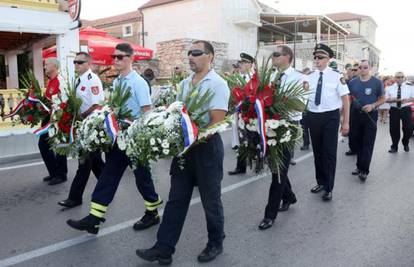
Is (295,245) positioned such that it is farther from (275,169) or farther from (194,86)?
(194,86)

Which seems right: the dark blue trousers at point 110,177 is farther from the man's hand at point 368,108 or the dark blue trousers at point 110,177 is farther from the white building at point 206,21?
the white building at point 206,21

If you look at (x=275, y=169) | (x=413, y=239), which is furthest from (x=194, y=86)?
(x=413, y=239)

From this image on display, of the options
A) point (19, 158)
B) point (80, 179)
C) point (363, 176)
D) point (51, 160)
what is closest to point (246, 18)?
point (19, 158)

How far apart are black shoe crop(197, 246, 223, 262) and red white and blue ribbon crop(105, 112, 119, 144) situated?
1370 millimetres

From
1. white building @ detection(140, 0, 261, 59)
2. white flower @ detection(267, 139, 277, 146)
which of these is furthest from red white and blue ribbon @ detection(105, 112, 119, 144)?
white building @ detection(140, 0, 261, 59)

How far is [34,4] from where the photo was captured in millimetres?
12016

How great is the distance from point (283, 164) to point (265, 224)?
2.32 ft

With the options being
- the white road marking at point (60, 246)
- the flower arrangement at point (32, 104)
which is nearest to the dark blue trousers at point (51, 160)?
the flower arrangement at point (32, 104)

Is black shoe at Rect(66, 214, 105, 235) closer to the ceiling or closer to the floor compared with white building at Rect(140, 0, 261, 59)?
closer to the floor

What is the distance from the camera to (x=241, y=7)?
94.9ft

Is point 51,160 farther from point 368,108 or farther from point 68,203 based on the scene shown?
point 368,108

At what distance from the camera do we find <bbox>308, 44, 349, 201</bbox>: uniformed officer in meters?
5.35

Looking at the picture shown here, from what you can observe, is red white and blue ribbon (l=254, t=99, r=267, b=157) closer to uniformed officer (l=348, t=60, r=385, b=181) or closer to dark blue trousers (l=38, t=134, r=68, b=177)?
A: uniformed officer (l=348, t=60, r=385, b=181)

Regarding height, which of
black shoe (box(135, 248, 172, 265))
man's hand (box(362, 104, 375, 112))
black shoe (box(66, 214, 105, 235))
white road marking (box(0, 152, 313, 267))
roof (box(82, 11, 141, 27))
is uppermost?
roof (box(82, 11, 141, 27))
